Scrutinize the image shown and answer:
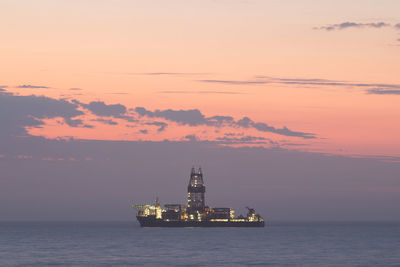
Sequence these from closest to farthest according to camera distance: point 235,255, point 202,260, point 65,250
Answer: point 202,260
point 235,255
point 65,250

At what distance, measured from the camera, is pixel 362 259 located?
535ft

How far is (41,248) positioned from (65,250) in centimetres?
1029

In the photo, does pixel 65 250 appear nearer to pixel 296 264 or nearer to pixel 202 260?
pixel 202 260

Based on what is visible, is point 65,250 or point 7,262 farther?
point 65,250

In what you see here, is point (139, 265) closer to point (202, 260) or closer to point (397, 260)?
point (202, 260)

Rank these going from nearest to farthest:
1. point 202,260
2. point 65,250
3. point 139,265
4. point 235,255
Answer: point 139,265 < point 202,260 < point 235,255 < point 65,250

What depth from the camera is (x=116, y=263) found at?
149375mm

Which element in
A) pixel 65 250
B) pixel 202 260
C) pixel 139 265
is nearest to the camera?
pixel 139 265

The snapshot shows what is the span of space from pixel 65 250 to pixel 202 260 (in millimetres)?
47091

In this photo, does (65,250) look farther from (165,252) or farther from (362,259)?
(362,259)

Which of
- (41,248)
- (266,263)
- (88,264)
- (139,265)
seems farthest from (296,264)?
(41,248)

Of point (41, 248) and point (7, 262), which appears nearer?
point (7, 262)

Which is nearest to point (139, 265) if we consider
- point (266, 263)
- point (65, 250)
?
point (266, 263)

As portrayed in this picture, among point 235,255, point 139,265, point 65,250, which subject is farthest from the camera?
point 65,250
